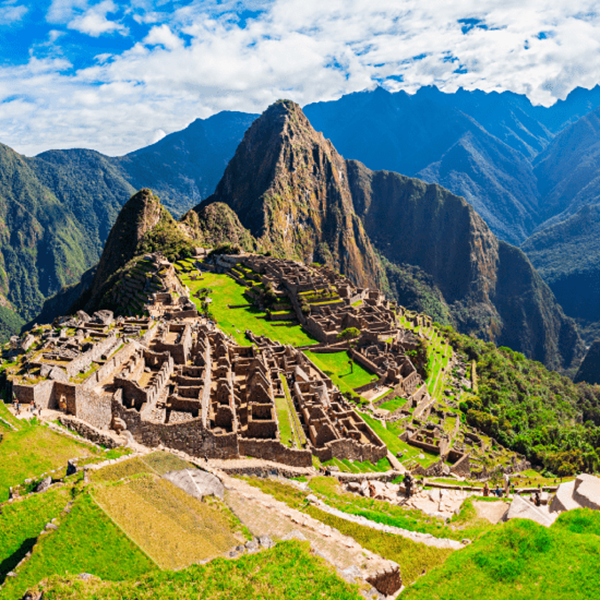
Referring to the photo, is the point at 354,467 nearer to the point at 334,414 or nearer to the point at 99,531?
the point at 334,414

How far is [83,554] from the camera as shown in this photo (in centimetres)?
1386

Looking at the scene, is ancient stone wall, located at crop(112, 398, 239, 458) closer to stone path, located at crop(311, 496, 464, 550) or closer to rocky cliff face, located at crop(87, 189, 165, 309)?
stone path, located at crop(311, 496, 464, 550)

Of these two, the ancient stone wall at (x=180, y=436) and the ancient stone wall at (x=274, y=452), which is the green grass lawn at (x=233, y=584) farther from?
the ancient stone wall at (x=274, y=452)

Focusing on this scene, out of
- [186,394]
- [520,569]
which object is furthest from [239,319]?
[520,569]

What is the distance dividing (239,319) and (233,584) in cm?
6294

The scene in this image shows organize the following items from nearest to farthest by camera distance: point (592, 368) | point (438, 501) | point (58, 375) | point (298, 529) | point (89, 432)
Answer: point (298, 529)
point (89, 432)
point (58, 375)
point (438, 501)
point (592, 368)

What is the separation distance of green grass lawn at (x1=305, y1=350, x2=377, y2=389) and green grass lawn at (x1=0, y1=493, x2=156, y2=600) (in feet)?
142

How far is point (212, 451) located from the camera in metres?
26.0

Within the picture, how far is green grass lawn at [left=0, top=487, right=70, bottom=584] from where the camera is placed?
1397 centimetres

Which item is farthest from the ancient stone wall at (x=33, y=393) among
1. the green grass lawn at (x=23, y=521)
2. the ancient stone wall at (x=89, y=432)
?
the green grass lawn at (x=23, y=521)

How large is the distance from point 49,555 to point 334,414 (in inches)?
1108

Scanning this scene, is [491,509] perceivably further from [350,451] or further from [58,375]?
[58,375]

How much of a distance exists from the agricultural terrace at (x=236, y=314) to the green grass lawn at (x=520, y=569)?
43.9 meters

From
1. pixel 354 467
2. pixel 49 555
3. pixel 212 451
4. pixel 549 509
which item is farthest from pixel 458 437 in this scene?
pixel 49 555
